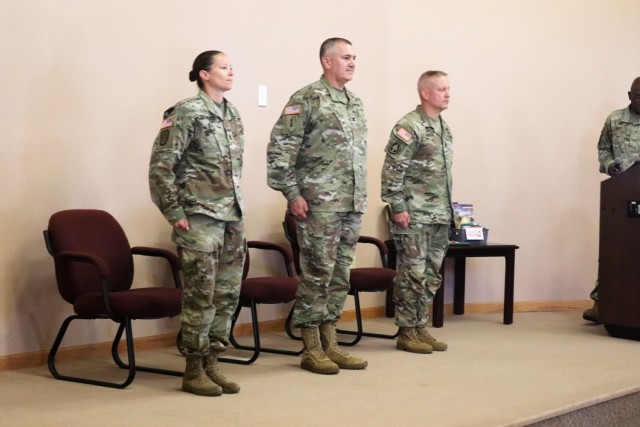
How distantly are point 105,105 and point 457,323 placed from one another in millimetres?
2929

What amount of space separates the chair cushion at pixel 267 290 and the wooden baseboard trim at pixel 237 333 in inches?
27.4

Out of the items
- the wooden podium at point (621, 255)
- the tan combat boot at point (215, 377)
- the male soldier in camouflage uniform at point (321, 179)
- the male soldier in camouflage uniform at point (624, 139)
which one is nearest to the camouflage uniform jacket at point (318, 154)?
the male soldier in camouflage uniform at point (321, 179)

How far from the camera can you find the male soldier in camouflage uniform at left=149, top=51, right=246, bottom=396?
379cm

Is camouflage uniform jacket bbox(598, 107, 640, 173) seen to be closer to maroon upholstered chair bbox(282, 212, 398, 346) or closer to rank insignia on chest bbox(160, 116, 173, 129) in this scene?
maroon upholstered chair bbox(282, 212, 398, 346)

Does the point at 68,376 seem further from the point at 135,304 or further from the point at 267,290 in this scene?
the point at 267,290

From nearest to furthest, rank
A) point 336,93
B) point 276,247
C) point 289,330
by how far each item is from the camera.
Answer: point 336,93 < point 276,247 < point 289,330

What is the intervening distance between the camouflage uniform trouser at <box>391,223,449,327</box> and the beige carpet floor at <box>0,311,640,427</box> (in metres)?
0.25

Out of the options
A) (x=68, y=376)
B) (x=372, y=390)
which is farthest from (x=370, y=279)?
(x=68, y=376)

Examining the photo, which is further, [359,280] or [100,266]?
[359,280]

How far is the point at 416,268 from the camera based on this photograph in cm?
504

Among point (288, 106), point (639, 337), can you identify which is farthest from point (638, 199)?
point (288, 106)

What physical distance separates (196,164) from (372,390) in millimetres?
1247

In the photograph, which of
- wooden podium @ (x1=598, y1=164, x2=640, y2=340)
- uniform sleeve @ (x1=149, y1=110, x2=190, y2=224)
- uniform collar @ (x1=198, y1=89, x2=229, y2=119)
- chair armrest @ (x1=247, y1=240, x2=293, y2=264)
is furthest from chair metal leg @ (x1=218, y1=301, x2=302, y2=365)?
wooden podium @ (x1=598, y1=164, x2=640, y2=340)

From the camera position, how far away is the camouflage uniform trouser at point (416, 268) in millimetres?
5031
